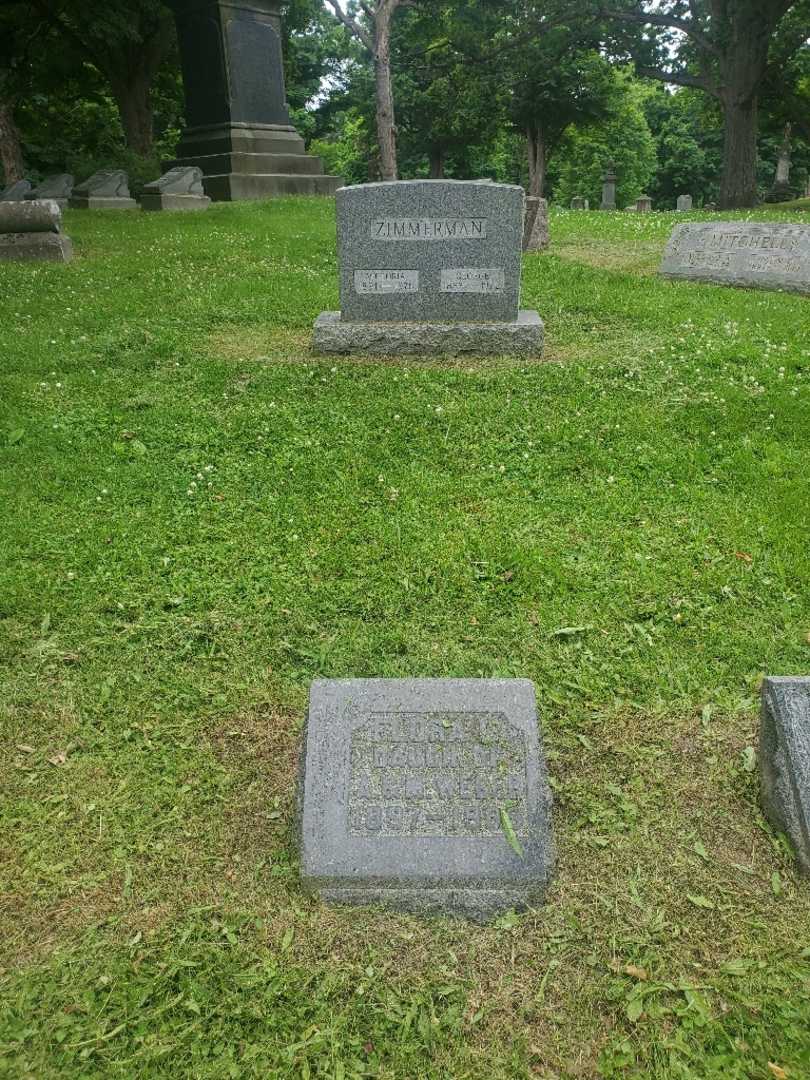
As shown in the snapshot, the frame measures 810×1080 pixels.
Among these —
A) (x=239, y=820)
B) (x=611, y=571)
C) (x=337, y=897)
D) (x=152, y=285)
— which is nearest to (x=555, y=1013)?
(x=337, y=897)

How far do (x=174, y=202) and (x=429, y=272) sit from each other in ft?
38.5

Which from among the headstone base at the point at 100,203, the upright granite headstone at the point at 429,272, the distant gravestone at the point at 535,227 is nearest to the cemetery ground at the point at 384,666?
the upright granite headstone at the point at 429,272

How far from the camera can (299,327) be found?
8.77 metres

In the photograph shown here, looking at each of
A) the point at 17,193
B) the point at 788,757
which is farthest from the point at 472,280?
the point at 17,193

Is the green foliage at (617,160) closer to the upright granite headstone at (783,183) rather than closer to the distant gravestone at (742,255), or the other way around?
the upright granite headstone at (783,183)

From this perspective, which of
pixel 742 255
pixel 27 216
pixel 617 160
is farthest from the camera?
pixel 617 160

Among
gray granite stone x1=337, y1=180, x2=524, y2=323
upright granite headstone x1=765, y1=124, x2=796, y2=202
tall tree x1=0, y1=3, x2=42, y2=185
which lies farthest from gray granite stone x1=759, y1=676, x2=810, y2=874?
upright granite headstone x1=765, y1=124, x2=796, y2=202

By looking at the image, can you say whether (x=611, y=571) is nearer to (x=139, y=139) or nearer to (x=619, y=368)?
(x=619, y=368)

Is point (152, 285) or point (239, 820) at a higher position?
point (152, 285)

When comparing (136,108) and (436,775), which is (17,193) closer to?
(136,108)

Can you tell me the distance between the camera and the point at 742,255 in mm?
10383

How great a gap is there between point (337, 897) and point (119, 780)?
113cm

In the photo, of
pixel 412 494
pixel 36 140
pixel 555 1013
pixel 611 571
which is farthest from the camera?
pixel 36 140

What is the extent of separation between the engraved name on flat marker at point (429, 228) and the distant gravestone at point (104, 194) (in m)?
13.2
